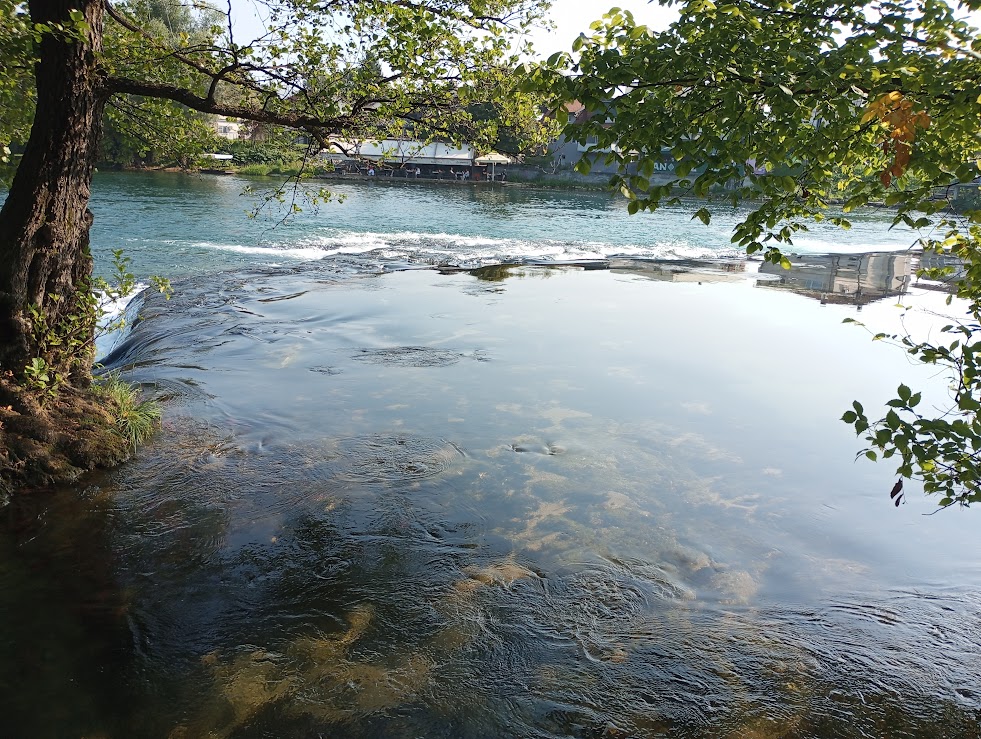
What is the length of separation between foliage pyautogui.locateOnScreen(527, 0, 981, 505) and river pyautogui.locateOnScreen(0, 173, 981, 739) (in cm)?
232

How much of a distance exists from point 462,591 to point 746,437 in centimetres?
625

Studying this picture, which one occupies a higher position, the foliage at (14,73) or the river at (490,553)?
the foliage at (14,73)

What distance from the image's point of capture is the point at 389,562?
7566 mm

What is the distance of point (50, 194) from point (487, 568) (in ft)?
21.3

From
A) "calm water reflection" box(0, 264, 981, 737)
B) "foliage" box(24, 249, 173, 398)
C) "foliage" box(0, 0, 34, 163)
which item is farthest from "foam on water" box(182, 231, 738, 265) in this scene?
"foliage" box(24, 249, 173, 398)

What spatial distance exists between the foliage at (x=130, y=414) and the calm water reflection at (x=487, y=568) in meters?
0.32

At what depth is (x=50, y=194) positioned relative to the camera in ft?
26.8

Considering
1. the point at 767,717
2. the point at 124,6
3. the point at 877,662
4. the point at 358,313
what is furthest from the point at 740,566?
the point at 358,313

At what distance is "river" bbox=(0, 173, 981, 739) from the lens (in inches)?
222

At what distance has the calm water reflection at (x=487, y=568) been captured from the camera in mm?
5621

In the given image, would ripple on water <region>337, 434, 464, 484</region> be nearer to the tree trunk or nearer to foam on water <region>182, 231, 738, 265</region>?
the tree trunk

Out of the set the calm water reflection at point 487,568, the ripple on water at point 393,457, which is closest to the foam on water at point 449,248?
the calm water reflection at point 487,568

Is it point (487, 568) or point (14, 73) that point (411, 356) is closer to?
point (487, 568)

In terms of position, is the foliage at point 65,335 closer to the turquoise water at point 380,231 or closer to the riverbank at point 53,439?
the riverbank at point 53,439
